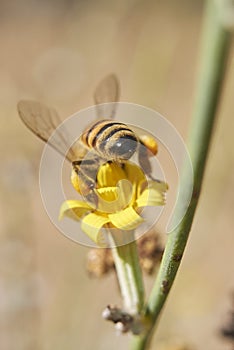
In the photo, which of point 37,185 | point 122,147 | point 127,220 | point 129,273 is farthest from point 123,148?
point 37,185

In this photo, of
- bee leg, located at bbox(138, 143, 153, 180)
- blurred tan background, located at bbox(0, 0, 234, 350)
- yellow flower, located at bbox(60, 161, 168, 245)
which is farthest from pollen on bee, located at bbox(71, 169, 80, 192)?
blurred tan background, located at bbox(0, 0, 234, 350)

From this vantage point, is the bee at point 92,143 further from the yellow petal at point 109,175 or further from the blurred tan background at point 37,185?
the blurred tan background at point 37,185

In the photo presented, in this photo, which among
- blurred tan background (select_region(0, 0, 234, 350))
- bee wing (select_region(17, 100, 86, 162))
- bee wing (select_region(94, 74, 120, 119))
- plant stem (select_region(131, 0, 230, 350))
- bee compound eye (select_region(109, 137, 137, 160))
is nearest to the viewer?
plant stem (select_region(131, 0, 230, 350))

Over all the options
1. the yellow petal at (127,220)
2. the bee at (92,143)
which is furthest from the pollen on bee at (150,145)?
the yellow petal at (127,220)

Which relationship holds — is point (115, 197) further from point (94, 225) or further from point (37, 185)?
point (37, 185)

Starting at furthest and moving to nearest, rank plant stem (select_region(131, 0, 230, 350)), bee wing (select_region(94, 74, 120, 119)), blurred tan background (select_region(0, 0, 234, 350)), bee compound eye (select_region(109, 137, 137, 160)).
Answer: blurred tan background (select_region(0, 0, 234, 350)) → bee wing (select_region(94, 74, 120, 119)) → bee compound eye (select_region(109, 137, 137, 160)) → plant stem (select_region(131, 0, 230, 350))

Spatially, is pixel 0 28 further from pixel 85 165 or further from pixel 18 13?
pixel 85 165

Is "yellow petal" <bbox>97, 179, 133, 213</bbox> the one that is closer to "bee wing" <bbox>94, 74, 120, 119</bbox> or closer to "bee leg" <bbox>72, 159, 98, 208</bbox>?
"bee leg" <bbox>72, 159, 98, 208</bbox>
